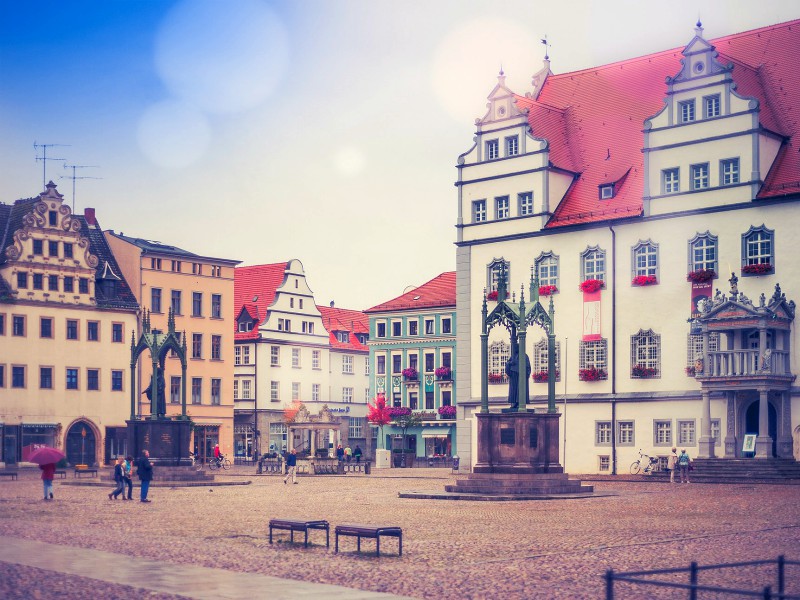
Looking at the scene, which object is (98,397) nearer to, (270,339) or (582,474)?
(270,339)

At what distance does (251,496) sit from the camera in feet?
125

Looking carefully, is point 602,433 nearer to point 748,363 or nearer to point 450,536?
point 748,363

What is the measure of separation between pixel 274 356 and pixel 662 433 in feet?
139

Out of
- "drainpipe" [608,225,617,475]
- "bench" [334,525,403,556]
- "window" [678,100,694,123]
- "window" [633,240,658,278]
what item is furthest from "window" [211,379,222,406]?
"bench" [334,525,403,556]

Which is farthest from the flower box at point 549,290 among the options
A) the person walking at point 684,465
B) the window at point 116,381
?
the window at point 116,381

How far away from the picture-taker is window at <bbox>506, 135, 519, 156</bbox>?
197 ft

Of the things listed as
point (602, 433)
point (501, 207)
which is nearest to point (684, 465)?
point (602, 433)

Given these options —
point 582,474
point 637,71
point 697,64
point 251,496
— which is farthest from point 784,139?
point 251,496

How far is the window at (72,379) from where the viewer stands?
233 ft

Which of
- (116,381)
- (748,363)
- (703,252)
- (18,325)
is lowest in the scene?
(116,381)

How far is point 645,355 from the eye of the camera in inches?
2174

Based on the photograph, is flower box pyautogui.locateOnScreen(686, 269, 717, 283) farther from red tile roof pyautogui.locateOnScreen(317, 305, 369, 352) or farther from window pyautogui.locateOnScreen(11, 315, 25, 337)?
red tile roof pyautogui.locateOnScreen(317, 305, 369, 352)

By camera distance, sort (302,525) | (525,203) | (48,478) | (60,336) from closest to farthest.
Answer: (302,525), (48,478), (525,203), (60,336)

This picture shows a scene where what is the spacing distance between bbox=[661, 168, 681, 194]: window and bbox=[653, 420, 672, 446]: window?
10.3 metres
